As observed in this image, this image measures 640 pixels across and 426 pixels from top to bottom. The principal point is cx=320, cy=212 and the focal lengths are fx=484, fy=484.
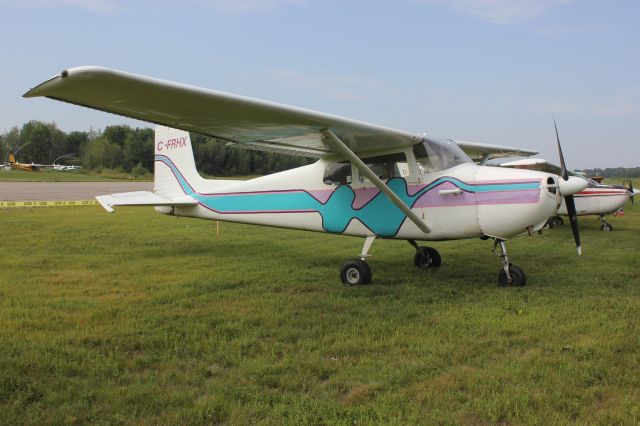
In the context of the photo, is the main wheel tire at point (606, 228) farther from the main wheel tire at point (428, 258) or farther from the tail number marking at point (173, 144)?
the tail number marking at point (173, 144)

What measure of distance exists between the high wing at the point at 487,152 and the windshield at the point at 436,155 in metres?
2.85

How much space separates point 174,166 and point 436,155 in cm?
560

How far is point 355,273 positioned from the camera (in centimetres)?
664

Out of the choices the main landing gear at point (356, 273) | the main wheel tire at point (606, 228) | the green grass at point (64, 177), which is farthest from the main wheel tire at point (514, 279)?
the green grass at point (64, 177)

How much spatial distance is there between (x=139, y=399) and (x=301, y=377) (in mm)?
1073

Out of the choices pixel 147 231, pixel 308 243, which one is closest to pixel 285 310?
pixel 308 243

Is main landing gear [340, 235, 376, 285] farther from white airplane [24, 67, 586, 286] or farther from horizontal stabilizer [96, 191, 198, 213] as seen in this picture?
horizontal stabilizer [96, 191, 198, 213]

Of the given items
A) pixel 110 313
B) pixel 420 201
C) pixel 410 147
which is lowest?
pixel 110 313

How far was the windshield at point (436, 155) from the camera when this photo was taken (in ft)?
22.3

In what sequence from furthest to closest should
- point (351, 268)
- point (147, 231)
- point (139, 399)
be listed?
point (147, 231) < point (351, 268) < point (139, 399)

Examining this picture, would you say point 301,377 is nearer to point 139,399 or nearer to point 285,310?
point 139,399

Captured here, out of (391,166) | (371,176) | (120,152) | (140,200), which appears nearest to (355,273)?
(371,176)

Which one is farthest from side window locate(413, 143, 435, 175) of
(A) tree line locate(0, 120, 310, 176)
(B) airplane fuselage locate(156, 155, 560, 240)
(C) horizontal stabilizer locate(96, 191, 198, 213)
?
(A) tree line locate(0, 120, 310, 176)

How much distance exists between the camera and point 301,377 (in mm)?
3422
